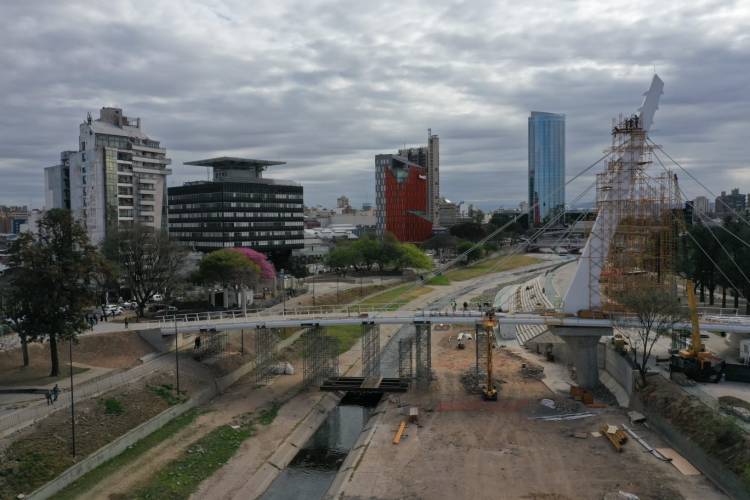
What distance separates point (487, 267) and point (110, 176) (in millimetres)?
94823

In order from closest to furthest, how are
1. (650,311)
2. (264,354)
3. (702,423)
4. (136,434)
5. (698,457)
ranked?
(698,457) → (702,423) → (136,434) → (650,311) → (264,354)

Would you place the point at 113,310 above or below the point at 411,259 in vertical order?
below

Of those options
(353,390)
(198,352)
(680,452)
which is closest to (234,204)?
(198,352)

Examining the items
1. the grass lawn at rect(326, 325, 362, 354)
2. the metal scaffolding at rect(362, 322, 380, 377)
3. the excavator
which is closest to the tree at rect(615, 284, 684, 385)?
the excavator

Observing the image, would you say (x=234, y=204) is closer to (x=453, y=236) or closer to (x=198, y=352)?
(x=198, y=352)

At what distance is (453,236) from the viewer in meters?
191

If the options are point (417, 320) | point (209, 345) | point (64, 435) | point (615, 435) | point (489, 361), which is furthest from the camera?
point (209, 345)

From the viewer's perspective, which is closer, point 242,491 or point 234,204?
point 242,491

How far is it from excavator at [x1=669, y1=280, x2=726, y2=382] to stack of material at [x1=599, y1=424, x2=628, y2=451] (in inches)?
334

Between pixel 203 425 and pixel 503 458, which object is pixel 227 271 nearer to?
pixel 203 425

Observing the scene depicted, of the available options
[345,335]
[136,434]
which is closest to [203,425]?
[136,434]

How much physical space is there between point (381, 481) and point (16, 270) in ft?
99.5

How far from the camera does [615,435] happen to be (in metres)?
41.6

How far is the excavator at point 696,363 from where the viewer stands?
4688 cm
